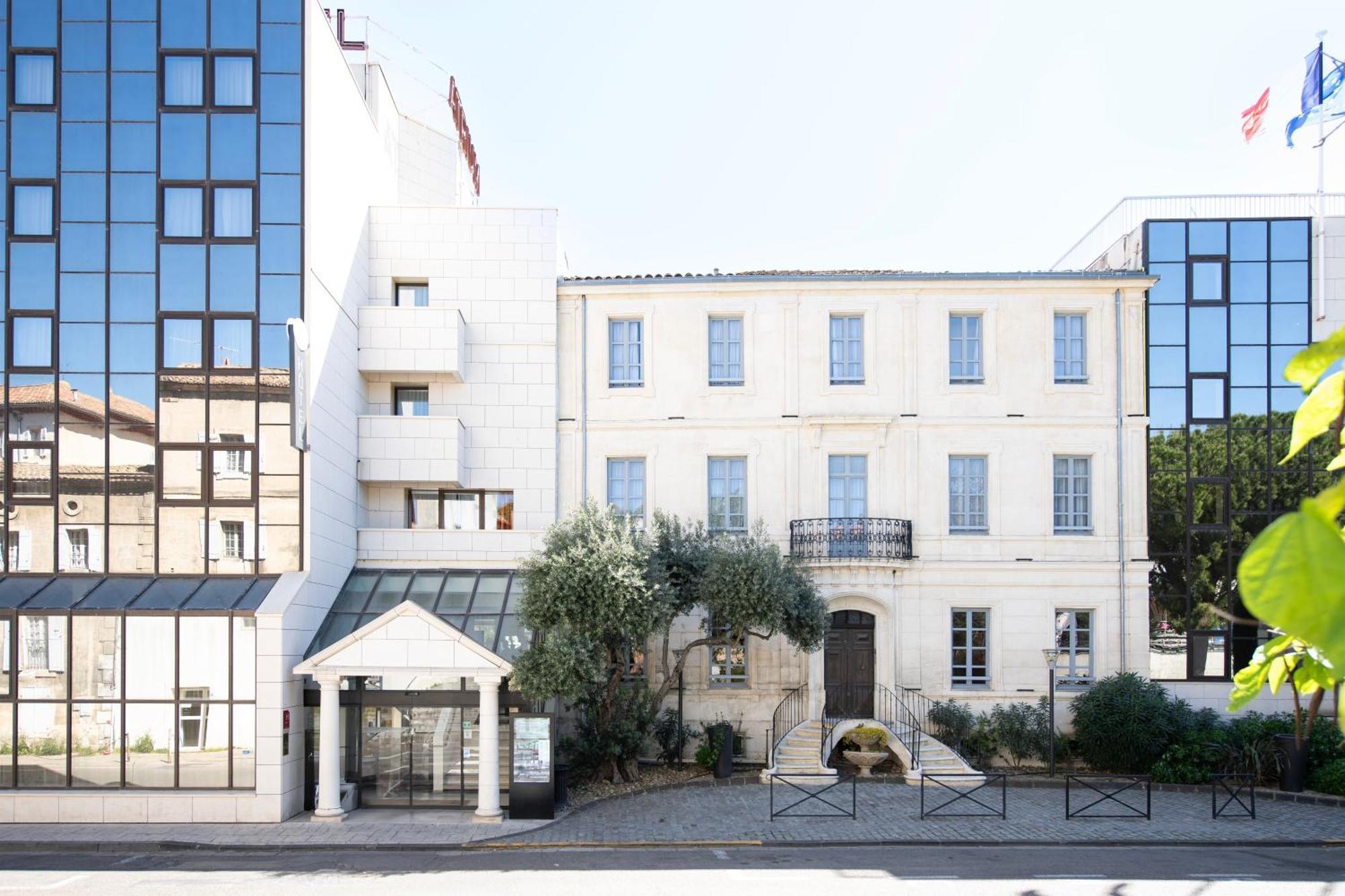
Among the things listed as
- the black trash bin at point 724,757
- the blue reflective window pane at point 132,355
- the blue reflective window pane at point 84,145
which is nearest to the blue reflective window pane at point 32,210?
the blue reflective window pane at point 84,145

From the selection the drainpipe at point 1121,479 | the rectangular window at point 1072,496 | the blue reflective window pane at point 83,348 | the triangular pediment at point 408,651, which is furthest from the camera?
the rectangular window at point 1072,496

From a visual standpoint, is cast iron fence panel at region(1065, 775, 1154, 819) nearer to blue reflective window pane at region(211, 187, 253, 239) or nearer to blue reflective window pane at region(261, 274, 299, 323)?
blue reflective window pane at region(261, 274, 299, 323)

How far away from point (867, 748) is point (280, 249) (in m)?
16.0

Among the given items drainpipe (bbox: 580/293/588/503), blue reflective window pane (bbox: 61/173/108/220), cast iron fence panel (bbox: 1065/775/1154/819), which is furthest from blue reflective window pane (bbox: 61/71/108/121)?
cast iron fence panel (bbox: 1065/775/1154/819)

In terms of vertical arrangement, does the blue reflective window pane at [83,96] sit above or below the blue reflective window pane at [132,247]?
above

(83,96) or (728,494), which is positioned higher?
(83,96)

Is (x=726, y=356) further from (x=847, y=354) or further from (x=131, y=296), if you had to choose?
(x=131, y=296)

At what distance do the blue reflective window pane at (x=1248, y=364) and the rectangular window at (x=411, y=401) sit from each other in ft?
61.6

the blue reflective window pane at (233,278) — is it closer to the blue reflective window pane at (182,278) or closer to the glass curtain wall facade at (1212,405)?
the blue reflective window pane at (182,278)

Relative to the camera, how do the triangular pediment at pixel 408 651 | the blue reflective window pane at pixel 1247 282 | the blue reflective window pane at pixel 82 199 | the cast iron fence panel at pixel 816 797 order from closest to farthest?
the cast iron fence panel at pixel 816 797 → the triangular pediment at pixel 408 651 → the blue reflective window pane at pixel 82 199 → the blue reflective window pane at pixel 1247 282

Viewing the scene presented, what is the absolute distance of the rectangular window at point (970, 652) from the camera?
2584cm

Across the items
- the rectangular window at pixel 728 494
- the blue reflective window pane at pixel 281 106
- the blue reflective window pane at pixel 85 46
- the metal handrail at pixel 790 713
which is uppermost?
the blue reflective window pane at pixel 85 46

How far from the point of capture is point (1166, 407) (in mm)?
26234

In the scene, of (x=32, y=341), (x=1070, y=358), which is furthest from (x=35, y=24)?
(x=1070, y=358)
